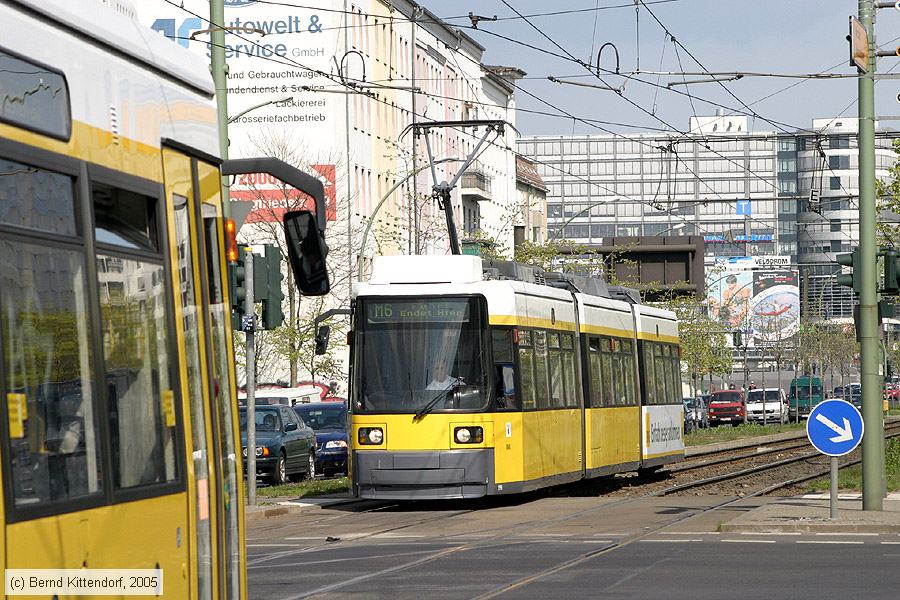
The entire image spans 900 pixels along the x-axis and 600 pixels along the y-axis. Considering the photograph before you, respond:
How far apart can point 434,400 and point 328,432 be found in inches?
570

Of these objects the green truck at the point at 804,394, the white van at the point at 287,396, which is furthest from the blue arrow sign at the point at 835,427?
the green truck at the point at 804,394

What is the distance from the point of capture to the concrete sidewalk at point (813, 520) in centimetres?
1902

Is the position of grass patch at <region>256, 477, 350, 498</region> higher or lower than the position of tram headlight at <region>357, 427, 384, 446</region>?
lower

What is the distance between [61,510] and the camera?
5.19 metres

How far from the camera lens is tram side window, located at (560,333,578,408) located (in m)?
25.7

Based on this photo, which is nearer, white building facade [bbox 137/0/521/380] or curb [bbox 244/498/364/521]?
curb [bbox 244/498/364/521]

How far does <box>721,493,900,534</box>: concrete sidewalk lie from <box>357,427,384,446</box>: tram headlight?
4.69 m

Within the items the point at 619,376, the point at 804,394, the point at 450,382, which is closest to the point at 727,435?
the point at 619,376

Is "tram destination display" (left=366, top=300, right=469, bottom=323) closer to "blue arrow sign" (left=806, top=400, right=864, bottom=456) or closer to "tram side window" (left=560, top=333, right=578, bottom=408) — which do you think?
"tram side window" (left=560, top=333, right=578, bottom=408)

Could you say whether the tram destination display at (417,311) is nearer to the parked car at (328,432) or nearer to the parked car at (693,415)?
the parked car at (328,432)

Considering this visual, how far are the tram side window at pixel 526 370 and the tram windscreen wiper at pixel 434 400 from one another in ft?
3.86

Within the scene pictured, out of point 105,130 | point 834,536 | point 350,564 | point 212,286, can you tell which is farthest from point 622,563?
point 105,130

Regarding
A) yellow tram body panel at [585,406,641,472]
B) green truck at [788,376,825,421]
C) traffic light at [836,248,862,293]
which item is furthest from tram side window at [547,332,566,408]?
green truck at [788,376,825,421]

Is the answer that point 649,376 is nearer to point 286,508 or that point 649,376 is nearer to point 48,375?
point 286,508
